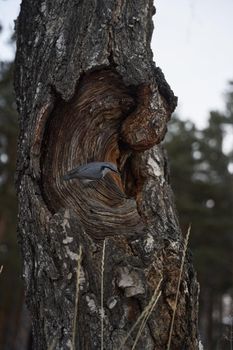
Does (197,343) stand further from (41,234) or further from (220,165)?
(220,165)

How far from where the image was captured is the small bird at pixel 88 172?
97.6 inches

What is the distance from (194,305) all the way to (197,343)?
0.63 ft

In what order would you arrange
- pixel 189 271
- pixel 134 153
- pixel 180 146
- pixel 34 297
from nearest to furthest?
pixel 34 297, pixel 189 271, pixel 134 153, pixel 180 146

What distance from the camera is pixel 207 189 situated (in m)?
16.4

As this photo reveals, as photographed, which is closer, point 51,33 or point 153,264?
point 153,264

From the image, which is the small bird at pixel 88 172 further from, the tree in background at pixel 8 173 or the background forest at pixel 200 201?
the background forest at pixel 200 201

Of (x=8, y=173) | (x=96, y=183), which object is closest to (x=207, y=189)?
(x=8, y=173)

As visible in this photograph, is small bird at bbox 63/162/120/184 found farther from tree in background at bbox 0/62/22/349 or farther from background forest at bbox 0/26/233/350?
background forest at bbox 0/26/233/350

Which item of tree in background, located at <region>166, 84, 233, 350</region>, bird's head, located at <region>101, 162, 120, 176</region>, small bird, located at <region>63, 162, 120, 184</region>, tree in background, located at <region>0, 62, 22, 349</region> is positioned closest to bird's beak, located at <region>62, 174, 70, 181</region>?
small bird, located at <region>63, 162, 120, 184</region>

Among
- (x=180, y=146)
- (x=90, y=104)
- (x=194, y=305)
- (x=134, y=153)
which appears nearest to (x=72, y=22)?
(x=90, y=104)

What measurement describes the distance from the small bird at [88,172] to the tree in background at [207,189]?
1244 cm

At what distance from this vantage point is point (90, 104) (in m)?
2.62

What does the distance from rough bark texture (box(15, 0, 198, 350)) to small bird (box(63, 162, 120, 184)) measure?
44 mm

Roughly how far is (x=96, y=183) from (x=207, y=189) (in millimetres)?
14143
